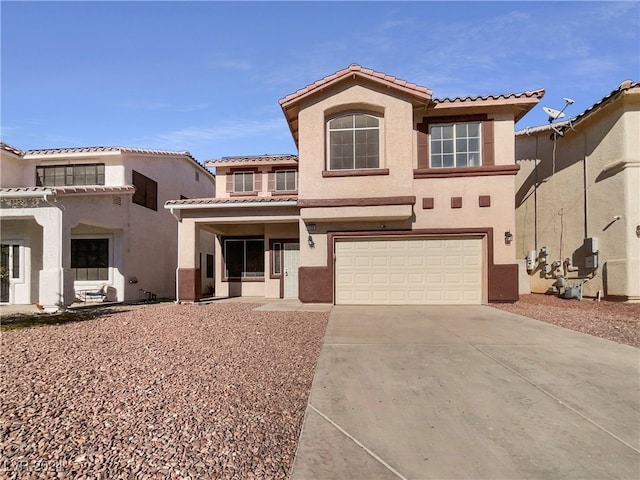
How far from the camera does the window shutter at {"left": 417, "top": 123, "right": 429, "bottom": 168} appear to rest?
12.5 meters

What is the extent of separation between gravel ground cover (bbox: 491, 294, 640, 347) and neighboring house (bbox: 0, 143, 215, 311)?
44.9 ft

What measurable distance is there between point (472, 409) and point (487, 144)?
10.3 meters

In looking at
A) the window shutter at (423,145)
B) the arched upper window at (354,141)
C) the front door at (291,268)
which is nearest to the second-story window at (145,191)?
the front door at (291,268)

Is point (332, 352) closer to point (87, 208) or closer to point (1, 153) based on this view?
point (87, 208)

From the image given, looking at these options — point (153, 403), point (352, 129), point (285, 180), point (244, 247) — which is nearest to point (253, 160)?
point (285, 180)

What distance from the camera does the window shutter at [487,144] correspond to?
40.3ft

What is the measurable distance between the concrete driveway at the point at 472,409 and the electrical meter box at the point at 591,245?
22.0ft

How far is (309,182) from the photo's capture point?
12.4 metres

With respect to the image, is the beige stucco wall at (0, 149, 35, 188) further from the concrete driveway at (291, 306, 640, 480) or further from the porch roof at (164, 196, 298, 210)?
the concrete driveway at (291, 306, 640, 480)

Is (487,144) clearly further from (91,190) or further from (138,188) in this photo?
(138,188)

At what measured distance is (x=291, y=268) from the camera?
15.8 m

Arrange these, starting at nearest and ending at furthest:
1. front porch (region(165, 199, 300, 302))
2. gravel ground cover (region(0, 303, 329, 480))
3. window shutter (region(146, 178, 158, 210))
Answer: gravel ground cover (region(0, 303, 329, 480)), front porch (region(165, 199, 300, 302)), window shutter (region(146, 178, 158, 210))

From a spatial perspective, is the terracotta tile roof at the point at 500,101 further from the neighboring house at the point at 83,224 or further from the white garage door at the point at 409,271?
the neighboring house at the point at 83,224

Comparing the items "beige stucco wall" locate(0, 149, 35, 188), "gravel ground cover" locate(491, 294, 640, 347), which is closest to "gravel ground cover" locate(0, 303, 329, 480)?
"gravel ground cover" locate(491, 294, 640, 347)
